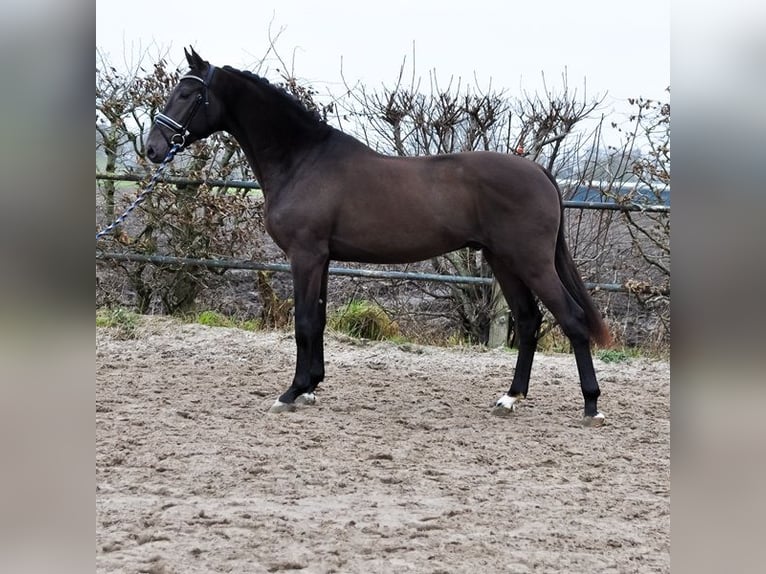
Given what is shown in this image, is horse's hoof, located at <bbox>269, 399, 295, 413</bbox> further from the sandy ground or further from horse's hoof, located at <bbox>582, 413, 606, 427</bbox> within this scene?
horse's hoof, located at <bbox>582, 413, 606, 427</bbox>

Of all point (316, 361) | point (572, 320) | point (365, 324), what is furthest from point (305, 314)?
point (365, 324)

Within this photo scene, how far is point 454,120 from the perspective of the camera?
23.3 feet

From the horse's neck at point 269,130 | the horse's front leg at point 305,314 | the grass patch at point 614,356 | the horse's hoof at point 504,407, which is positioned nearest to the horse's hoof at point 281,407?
the horse's front leg at point 305,314

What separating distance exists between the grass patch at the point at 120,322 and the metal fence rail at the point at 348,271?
582 millimetres

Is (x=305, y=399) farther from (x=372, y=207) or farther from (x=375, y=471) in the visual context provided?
(x=375, y=471)

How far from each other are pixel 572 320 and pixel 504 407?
26.7 inches

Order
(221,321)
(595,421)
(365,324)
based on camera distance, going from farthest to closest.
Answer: (221,321) → (365,324) → (595,421)

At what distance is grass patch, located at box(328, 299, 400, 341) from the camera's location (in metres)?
7.24

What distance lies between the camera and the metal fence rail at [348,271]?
21.9 feet

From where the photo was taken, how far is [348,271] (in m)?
7.00
